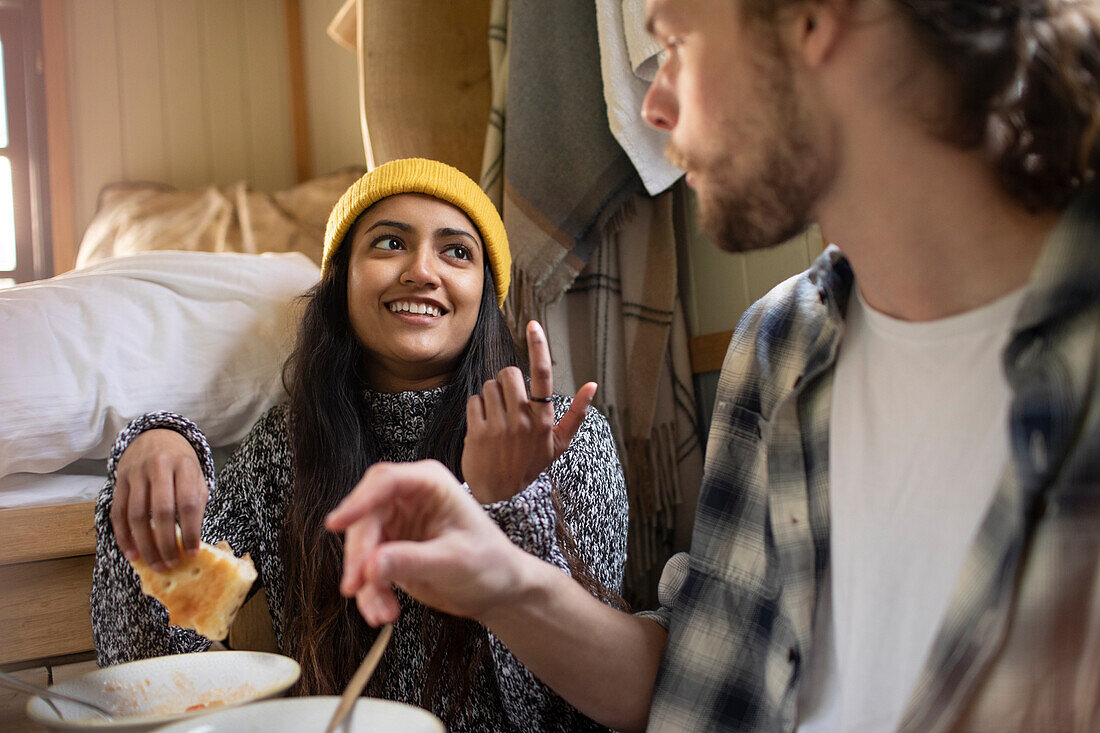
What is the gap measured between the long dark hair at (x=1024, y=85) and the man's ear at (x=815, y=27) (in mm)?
44

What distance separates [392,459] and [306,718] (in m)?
0.80

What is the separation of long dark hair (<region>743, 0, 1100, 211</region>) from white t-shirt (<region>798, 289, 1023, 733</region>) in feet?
0.29

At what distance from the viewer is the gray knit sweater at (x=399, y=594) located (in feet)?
3.25

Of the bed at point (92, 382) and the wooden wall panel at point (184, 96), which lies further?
the wooden wall panel at point (184, 96)

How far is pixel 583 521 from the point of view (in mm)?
1089

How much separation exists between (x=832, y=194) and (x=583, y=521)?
1.90ft

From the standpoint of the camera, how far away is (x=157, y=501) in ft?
2.91

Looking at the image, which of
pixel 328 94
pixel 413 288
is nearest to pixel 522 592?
pixel 413 288

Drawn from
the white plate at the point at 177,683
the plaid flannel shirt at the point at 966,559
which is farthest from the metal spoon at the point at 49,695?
the plaid flannel shirt at the point at 966,559

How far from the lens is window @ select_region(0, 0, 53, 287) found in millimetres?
2707

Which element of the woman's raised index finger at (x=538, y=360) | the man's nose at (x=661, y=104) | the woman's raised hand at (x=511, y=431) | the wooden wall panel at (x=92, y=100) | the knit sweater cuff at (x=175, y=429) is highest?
the wooden wall panel at (x=92, y=100)

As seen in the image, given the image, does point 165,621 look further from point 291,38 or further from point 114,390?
point 291,38

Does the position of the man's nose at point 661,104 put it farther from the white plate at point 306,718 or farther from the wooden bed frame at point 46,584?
the wooden bed frame at point 46,584

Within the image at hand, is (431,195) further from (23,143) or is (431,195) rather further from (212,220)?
(23,143)
